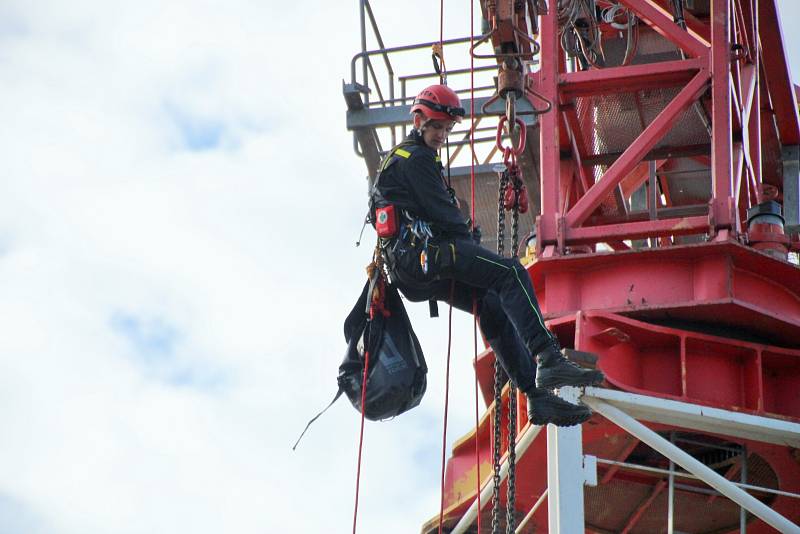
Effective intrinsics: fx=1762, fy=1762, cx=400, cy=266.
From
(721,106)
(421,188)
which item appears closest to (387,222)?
(421,188)

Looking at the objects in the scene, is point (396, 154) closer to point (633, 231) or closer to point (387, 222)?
point (387, 222)

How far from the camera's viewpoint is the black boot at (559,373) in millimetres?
10680

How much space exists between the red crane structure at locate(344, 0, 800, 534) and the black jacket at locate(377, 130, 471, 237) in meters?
0.80

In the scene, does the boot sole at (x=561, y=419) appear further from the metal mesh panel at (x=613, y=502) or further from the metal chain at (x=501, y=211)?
the metal mesh panel at (x=613, y=502)

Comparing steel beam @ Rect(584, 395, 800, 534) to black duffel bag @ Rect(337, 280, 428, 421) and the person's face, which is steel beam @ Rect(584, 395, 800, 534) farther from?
the person's face

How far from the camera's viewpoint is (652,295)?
14.4m

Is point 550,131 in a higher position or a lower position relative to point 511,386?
higher

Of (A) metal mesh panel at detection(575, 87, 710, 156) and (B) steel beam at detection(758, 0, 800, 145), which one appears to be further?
(B) steel beam at detection(758, 0, 800, 145)

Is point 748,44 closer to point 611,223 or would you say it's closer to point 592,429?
point 611,223

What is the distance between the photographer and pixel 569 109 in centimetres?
1631

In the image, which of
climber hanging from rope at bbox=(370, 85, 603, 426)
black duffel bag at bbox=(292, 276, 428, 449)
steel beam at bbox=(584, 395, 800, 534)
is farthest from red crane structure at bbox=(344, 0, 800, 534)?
black duffel bag at bbox=(292, 276, 428, 449)

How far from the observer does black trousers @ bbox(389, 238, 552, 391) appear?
10906mm

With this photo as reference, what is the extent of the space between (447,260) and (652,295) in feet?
12.4

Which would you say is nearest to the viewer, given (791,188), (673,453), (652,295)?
(673,453)
